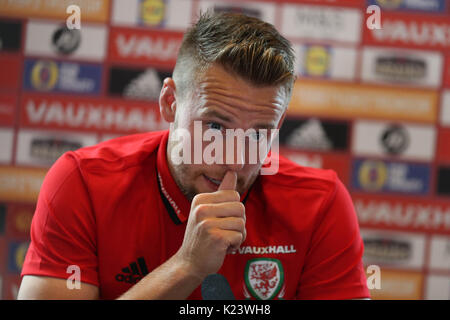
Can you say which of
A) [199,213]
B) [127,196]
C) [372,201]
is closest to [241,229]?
[199,213]

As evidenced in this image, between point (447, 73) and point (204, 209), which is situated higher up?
point (447, 73)

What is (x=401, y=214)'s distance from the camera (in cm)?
252

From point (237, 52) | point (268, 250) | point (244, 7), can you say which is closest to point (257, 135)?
point (237, 52)

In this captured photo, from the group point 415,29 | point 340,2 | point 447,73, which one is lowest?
point 447,73

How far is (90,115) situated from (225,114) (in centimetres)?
149

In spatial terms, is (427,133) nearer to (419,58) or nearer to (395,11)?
(419,58)

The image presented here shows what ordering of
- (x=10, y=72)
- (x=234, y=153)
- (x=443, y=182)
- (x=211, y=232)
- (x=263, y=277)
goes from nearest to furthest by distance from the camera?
(x=211, y=232) → (x=234, y=153) → (x=263, y=277) → (x=10, y=72) → (x=443, y=182)

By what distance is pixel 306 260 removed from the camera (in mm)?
1345

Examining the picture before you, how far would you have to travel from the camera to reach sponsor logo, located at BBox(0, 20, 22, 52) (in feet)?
8.00

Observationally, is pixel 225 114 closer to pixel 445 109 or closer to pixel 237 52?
pixel 237 52

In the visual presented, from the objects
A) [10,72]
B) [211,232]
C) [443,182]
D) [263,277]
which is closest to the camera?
[211,232]

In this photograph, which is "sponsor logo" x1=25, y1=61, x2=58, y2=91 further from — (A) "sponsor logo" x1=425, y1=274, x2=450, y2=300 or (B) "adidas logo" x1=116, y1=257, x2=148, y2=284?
(A) "sponsor logo" x1=425, y1=274, x2=450, y2=300

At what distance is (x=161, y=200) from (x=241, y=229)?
0.29 m

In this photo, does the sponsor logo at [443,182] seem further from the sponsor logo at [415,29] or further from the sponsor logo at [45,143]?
the sponsor logo at [45,143]
